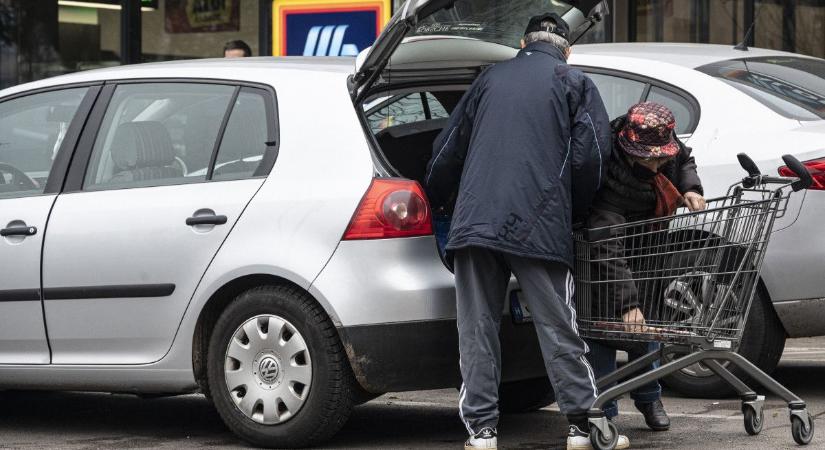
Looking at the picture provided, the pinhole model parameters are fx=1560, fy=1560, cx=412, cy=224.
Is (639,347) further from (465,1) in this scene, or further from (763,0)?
(763,0)

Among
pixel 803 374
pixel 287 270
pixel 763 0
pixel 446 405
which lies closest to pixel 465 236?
pixel 287 270

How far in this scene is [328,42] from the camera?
11.4m

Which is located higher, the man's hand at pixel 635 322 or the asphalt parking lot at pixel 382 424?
the man's hand at pixel 635 322

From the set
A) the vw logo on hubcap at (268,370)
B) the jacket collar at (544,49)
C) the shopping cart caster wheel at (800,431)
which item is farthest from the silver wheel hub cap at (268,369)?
the shopping cart caster wheel at (800,431)

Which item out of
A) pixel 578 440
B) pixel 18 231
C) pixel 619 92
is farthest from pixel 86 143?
pixel 619 92

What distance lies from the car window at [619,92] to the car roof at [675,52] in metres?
0.13

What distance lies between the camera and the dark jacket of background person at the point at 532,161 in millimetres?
5324

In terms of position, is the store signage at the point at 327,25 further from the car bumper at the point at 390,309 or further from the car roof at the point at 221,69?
the car bumper at the point at 390,309

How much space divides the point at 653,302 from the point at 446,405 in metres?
1.82

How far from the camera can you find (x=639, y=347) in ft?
19.4

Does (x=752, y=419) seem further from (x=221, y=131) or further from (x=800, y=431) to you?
(x=221, y=131)

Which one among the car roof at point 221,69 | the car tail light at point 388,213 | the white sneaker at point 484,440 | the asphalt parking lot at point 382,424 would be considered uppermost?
the car roof at point 221,69

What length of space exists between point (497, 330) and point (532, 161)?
2.04ft

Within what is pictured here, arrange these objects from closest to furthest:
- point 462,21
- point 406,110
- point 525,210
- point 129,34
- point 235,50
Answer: point 525,210 < point 462,21 < point 406,110 < point 235,50 < point 129,34
